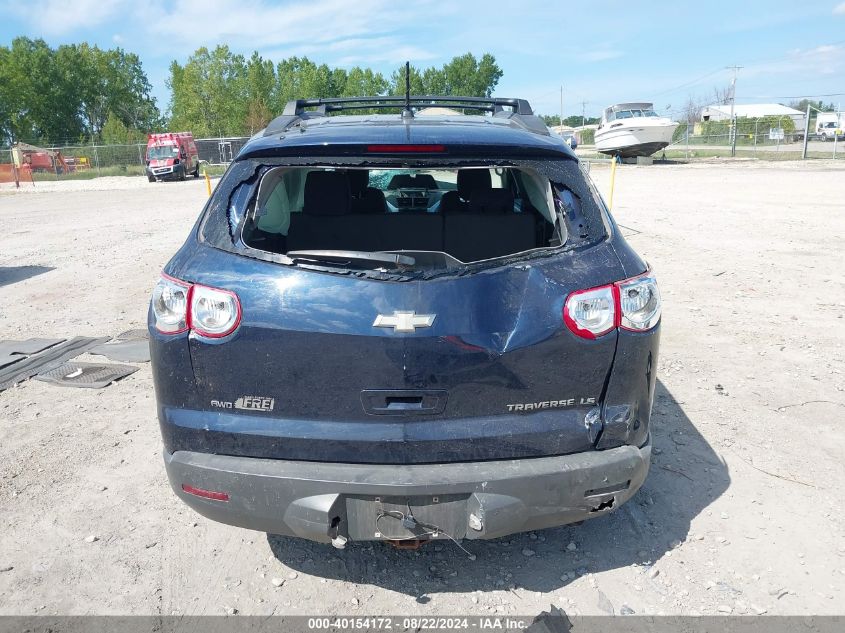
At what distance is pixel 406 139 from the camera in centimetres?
254

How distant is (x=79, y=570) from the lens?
2.91 metres

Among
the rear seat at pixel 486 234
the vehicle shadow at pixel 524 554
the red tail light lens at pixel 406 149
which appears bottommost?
the vehicle shadow at pixel 524 554

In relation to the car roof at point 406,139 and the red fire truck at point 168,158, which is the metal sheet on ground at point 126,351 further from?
the red fire truck at point 168,158

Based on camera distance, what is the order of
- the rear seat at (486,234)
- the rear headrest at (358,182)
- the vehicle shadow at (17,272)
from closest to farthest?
the rear seat at (486,234)
the rear headrest at (358,182)
the vehicle shadow at (17,272)

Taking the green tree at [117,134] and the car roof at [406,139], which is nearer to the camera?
the car roof at [406,139]

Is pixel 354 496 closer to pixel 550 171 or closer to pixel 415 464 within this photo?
pixel 415 464

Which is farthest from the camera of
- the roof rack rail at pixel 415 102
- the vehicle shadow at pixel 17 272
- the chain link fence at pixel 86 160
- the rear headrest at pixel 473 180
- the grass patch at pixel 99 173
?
the chain link fence at pixel 86 160

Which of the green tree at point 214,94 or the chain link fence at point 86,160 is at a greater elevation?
the green tree at point 214,94

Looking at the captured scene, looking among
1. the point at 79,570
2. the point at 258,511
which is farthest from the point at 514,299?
the point at 79,570

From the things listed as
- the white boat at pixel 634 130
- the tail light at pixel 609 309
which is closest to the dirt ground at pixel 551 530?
the tail light at pixel 609 309

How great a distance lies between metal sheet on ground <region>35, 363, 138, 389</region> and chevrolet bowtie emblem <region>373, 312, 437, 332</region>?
361 centimetres

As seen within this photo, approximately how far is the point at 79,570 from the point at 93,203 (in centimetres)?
2272

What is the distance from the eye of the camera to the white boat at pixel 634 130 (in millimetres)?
34750

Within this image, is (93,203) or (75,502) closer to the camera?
(75,502)
